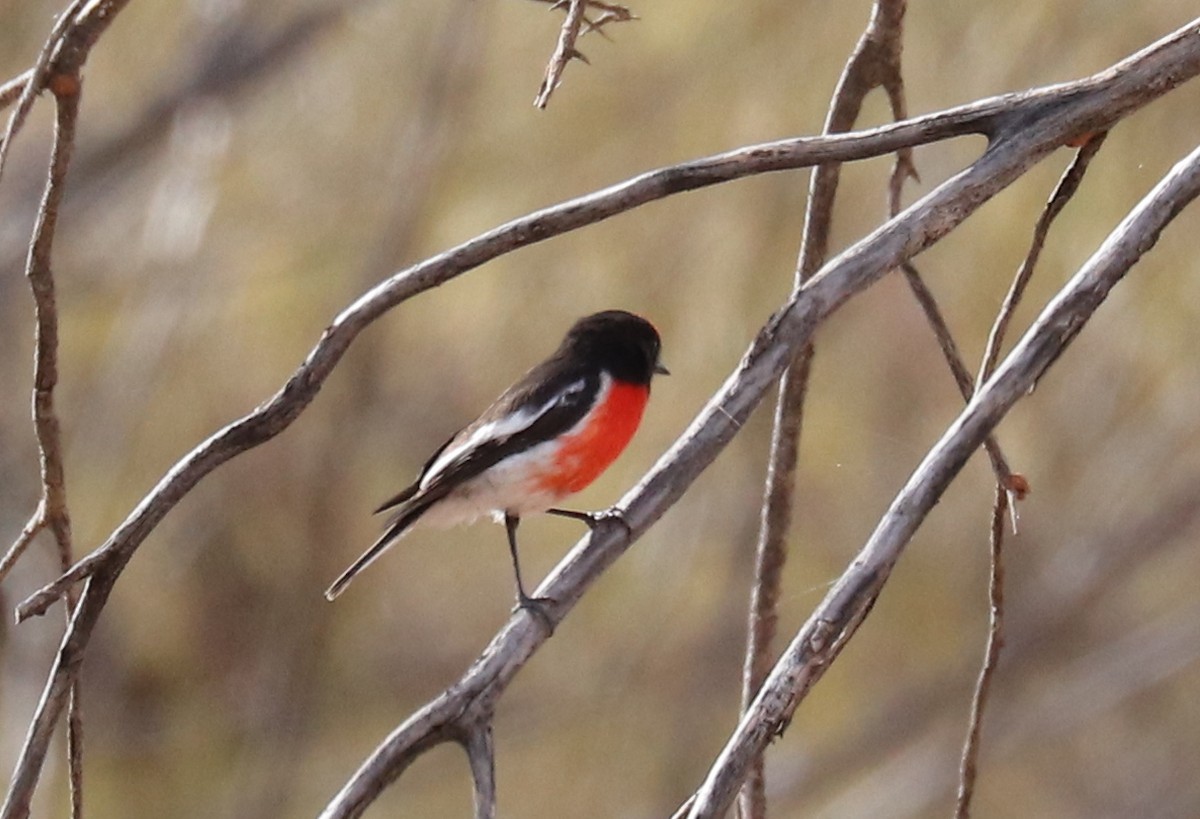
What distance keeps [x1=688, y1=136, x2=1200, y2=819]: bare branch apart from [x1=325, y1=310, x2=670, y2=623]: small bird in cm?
207

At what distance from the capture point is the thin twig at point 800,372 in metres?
3.12

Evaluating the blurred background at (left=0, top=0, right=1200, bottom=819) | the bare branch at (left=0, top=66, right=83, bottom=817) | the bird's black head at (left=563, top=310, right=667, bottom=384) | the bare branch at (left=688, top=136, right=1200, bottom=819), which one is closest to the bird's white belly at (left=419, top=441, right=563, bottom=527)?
the bird's black head at (left=563, top=310, right=667, bottom=384)

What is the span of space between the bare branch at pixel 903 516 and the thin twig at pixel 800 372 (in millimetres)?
1009

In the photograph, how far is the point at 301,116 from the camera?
879 centimetres

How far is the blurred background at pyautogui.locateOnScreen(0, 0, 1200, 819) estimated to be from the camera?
7.95 metres

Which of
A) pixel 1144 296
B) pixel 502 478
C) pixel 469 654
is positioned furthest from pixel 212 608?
pixel 502 478

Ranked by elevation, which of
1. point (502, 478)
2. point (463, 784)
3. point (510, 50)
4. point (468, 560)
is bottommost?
point (502, 478)

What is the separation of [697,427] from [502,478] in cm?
198

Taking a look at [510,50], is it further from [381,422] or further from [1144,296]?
[1144,296]

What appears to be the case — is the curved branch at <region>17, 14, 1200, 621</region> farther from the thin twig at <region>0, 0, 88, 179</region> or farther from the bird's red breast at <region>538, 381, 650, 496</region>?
the bird's red breast at <region>538, 381, 650, 496</region>

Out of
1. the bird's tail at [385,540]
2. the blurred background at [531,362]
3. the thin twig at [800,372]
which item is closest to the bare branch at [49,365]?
the thin twig at [800,372]

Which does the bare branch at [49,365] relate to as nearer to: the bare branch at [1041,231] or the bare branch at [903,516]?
the bare branch at [903,516]

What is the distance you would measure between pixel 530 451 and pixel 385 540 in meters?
0.41

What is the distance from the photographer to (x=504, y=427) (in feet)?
13.6
